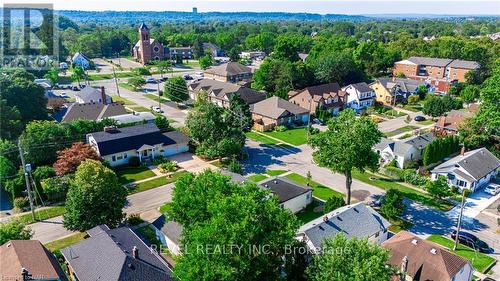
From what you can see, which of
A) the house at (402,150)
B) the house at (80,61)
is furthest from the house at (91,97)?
the house at (402,150)

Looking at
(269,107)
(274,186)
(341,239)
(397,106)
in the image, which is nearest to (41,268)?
(341,239)

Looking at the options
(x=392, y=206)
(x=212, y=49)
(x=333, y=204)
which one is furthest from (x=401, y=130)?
(x=212, y=49)

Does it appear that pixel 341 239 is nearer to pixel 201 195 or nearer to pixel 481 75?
pixel 201 195

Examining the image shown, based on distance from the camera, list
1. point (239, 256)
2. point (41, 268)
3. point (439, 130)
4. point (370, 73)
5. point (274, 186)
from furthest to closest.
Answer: point (370, 73) → point (439, 130) → point (274, 186) → point (41, 268) → point (239, 256)

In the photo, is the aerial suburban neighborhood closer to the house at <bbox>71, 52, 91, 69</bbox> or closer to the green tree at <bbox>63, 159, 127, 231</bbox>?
the green tree at <bbox>63, 159, 127, 231</bbox>

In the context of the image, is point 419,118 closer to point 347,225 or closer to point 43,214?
point 347,225

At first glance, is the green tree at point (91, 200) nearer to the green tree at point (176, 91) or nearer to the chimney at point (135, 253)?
the chimney at point (135, 253)
